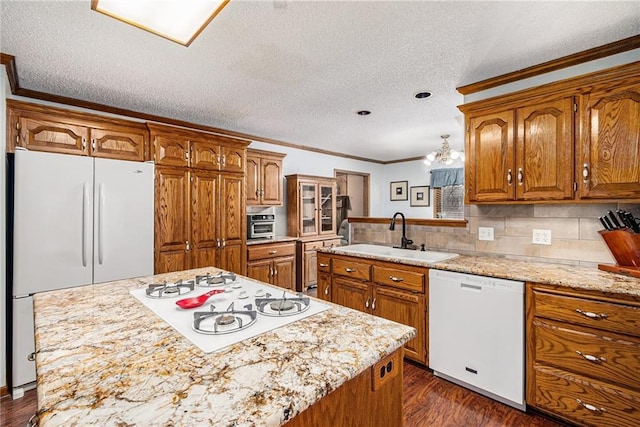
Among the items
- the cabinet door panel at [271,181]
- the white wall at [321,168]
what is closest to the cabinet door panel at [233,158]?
the cabinet door panel at [271,181]

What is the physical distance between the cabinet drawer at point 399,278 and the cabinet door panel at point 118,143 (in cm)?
248

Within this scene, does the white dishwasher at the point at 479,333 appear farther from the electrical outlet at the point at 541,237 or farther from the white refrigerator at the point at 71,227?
the white refrigerator at the point at 71,227

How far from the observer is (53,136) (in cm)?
251

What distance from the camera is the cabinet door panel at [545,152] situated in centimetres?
211

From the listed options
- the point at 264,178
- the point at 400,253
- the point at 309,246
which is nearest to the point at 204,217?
the point at 264,178

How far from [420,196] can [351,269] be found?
4.41 m

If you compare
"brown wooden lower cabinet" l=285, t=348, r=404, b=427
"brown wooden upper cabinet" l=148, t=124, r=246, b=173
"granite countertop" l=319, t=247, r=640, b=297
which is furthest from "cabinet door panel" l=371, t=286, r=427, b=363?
"brown wooden upper cabinet" l=148, t=124, r=246, b=173

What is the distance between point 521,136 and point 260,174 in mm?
3063

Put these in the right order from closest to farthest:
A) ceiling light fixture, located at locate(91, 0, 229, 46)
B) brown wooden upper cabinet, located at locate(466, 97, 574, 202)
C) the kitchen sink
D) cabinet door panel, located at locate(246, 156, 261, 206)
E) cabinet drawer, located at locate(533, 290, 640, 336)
Answer: ceiling light fixture, located at locate(91, 0, 229, 46) → cabinet drawer, located at locate(533, 290, 640, 336) → brown wooden upper cabinet, located at locate(466, 97, 574, 202) → the kitchen sink → cabinet door panel, located at locate(246, 156, 261, 206)

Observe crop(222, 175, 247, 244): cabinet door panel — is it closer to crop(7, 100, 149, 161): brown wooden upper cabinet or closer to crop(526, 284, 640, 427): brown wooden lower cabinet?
crop(7, 100, 149, 161): brown wooden upper cabinet

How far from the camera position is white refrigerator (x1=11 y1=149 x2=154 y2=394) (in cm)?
221

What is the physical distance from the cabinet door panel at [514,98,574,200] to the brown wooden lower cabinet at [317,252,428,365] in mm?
1006

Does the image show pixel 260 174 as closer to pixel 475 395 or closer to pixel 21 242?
pixel 21 242

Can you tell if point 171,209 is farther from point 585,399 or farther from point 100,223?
point 585,399
